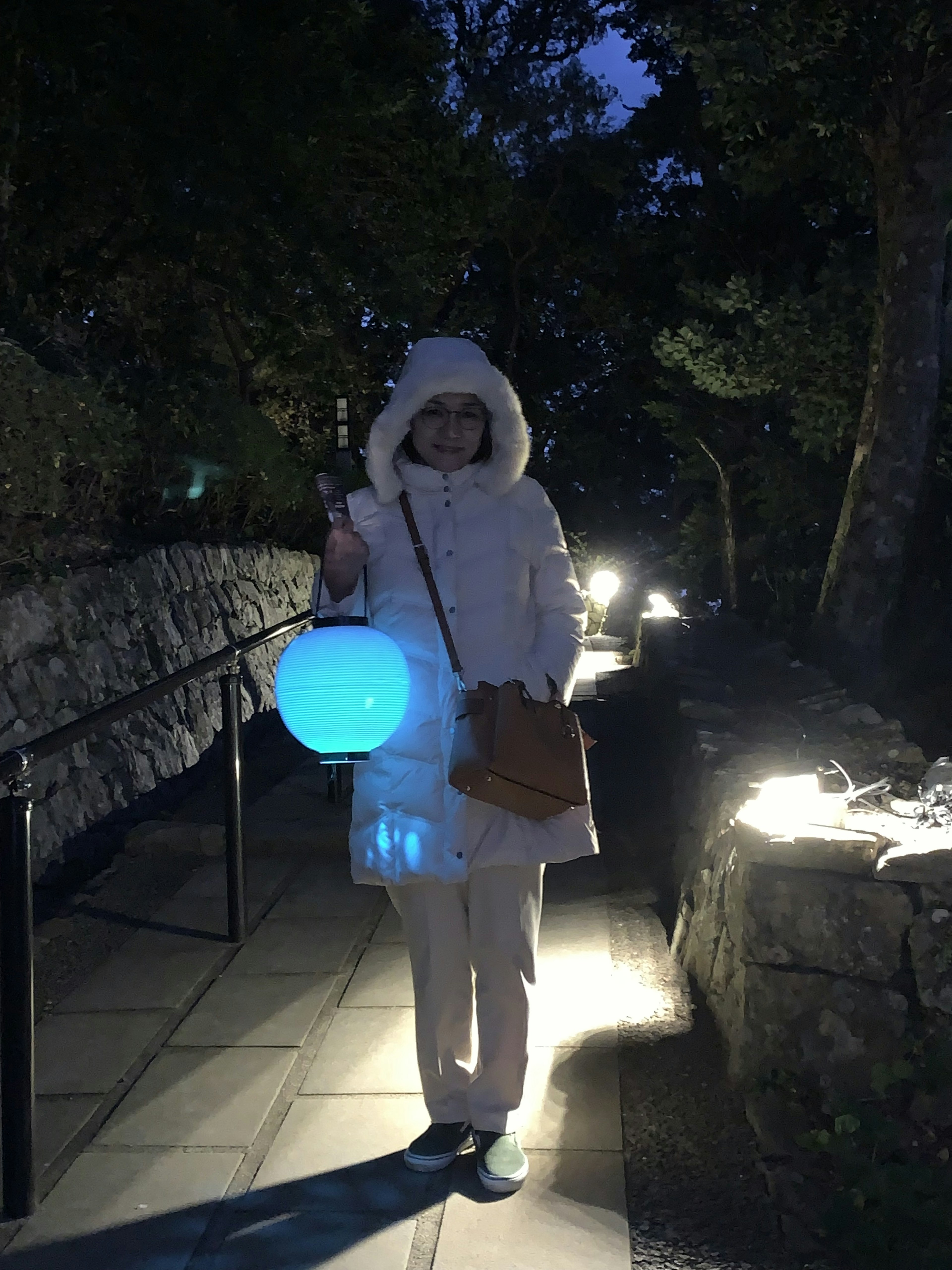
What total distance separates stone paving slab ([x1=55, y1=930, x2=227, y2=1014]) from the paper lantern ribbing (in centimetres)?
165

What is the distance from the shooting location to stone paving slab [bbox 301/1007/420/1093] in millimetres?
3002

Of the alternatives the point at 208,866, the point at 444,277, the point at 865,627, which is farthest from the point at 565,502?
the point at 208,866

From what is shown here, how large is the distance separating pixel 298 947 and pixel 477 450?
2283 millimetres

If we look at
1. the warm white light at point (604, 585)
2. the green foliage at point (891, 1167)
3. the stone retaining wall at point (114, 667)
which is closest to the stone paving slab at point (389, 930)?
the stone retaining wall at point (114, 667)

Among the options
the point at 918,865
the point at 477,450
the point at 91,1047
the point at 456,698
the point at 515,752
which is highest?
the point at 477,450

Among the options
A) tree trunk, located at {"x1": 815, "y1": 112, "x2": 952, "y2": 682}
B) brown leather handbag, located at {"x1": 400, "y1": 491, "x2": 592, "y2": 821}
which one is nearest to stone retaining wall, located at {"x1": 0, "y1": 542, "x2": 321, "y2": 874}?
brown leather handbag, located at {"x1": 400, "y1": 491, "x2": 592, "y2": 821}

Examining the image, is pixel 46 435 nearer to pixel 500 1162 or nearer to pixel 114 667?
pixel 114 667

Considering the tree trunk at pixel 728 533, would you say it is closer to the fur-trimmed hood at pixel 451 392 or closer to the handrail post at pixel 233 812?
the handrail post at pixel 233 812

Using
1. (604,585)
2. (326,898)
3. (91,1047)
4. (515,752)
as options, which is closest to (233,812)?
(326,898)

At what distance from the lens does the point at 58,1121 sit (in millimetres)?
2838

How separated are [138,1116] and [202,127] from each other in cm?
607

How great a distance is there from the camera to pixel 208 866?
5129mm

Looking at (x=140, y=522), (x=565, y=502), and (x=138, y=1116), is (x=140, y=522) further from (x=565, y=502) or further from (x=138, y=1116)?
(x=565, y=502)

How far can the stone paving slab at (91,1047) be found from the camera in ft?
10.0
